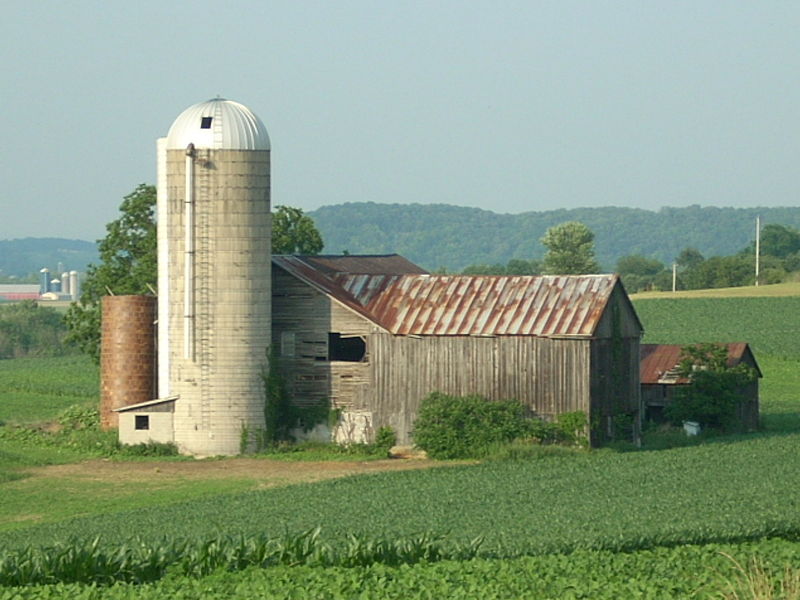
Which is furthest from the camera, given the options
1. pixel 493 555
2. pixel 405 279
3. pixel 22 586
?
pixel 405 279

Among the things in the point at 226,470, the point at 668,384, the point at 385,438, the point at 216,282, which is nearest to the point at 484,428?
the point at 385,438

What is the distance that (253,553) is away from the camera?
68.2 feet

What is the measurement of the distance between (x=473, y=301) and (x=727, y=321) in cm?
4223

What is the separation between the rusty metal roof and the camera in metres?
45.2

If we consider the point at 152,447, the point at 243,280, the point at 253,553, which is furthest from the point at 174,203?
the point at 253,553

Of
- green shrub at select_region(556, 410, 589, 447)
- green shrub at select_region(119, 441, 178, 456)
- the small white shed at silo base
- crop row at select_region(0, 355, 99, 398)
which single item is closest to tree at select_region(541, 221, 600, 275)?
crop row at select_region(0, 355, 99, 398)

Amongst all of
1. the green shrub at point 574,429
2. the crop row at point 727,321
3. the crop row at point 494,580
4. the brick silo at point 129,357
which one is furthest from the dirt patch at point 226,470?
the crop row at point 727,321

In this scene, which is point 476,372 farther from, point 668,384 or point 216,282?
point 668,384

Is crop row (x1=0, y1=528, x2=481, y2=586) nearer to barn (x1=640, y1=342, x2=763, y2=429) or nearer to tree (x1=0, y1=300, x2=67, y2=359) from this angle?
barn (x1=640, y1=342, x2=763, y2=429)

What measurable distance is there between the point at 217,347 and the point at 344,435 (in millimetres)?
4087

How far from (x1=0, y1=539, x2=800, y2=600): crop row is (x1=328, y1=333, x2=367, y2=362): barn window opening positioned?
2120 cm

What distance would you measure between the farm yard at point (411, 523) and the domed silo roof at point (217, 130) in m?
8.22

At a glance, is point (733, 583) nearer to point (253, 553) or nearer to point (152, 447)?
point (253, 553)

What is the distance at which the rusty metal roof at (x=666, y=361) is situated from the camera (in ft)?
148
